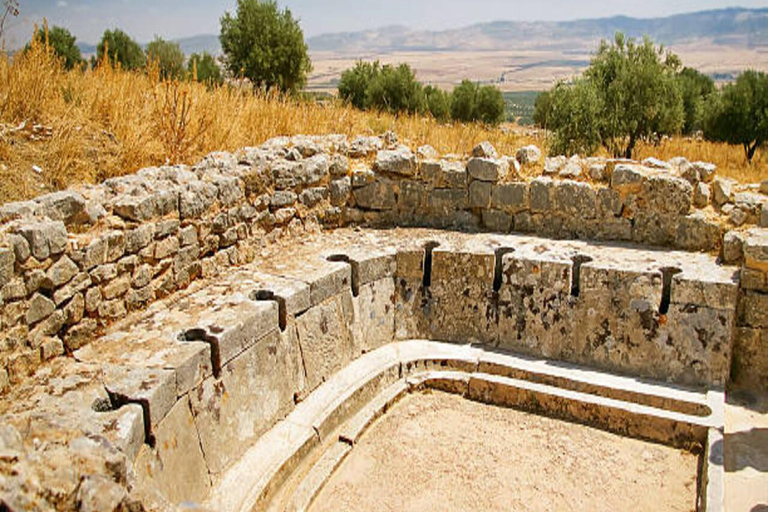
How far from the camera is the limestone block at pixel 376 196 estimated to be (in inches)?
328

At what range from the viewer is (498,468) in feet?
18.3

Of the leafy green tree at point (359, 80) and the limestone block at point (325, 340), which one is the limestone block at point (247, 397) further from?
the leafy green tree at point (359, 80)

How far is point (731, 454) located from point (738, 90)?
20.3 metres

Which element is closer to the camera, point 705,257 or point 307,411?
point 307,411

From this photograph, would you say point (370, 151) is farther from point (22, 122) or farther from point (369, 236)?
point (22, 122)

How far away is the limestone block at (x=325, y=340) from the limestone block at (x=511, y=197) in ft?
8.18

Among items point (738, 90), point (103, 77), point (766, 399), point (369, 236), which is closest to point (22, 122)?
point (103, 77)

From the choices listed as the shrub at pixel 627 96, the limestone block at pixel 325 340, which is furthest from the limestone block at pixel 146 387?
the shrub at pixel 627 96

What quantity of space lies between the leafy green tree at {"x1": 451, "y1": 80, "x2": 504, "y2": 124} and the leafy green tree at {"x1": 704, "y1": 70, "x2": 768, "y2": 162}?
9620 mm

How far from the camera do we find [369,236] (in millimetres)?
7949

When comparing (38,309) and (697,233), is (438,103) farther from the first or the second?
(38,309)

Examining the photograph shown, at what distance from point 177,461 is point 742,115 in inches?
894

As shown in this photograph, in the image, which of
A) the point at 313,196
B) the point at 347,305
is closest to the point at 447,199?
the point at 313,196

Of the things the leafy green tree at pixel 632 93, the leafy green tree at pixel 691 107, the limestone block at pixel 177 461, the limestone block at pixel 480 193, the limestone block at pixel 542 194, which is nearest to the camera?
the limestone block at pixel 177 461
